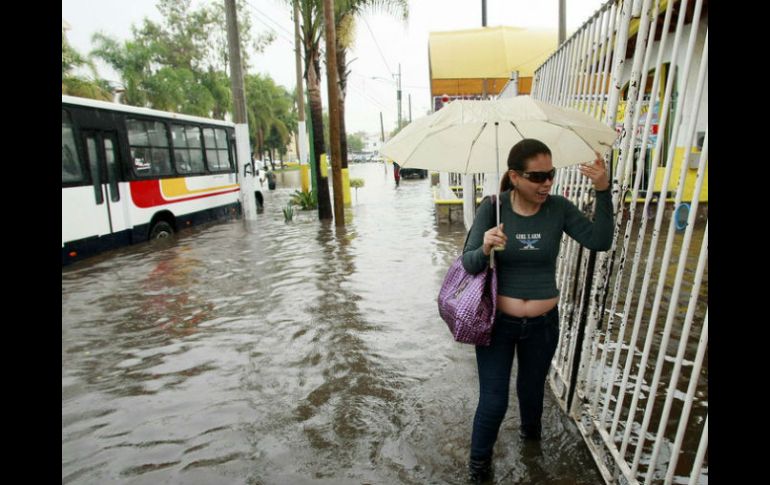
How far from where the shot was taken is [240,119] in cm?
1425

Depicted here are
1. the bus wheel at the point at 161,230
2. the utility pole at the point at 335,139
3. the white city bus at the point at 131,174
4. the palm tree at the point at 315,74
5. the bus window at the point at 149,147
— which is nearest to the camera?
the white city bus at the point at 131,174

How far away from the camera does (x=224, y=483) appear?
302 cm

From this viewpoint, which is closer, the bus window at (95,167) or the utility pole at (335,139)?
the bus window at (95,167)

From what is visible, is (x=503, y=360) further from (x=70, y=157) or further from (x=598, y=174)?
(x=70, y=157)

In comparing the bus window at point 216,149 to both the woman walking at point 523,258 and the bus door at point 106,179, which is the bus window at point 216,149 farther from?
the woman walking at point 523,258

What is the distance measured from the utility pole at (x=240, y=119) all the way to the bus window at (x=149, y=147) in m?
2.68

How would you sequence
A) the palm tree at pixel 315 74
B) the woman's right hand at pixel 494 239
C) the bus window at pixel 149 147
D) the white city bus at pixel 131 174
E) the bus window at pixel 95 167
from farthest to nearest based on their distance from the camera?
1. the palm tree at pixel 315 74
2. the bus window at pixel 149 147
3. the bus window at pixel 95 167
4. the white city bus at pixel 131 174
5. the woman's right hand at pixel 494 239

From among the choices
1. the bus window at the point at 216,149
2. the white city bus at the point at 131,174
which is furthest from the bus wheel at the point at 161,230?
the bus window at the point at 216,149

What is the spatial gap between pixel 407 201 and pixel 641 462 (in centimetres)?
1632

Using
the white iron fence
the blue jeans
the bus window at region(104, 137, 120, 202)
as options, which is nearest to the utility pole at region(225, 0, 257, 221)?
the bus window at region(104, 137, 120, 202)

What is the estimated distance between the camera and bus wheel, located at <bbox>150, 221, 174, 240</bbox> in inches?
449

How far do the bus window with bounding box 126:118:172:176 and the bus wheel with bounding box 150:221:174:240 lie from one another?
1122mm

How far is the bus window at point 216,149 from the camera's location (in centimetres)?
1376
